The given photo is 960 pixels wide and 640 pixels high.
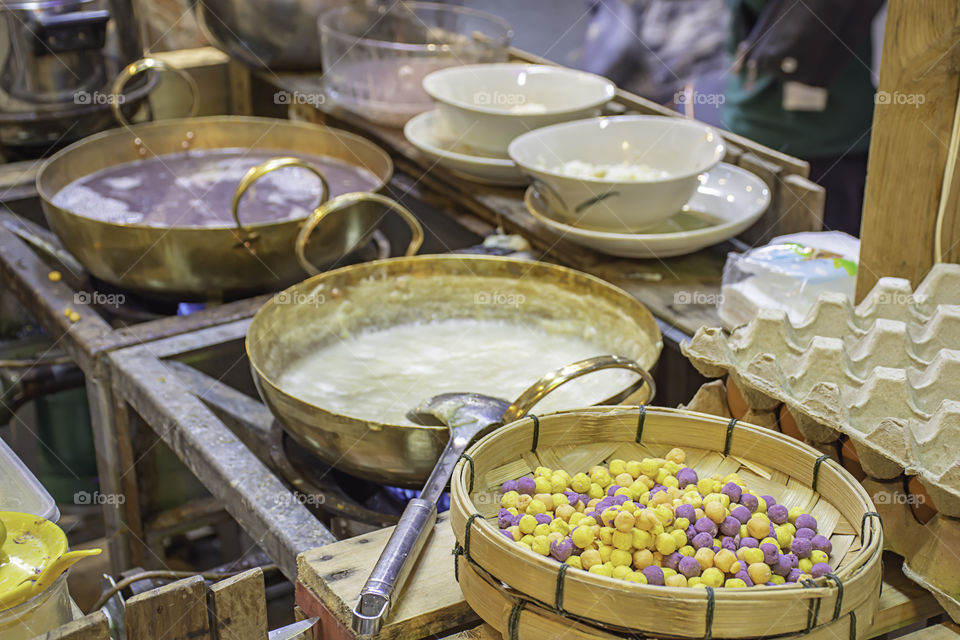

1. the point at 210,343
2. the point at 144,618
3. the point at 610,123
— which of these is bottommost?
the point at 210,343

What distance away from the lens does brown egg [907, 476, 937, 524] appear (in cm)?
103

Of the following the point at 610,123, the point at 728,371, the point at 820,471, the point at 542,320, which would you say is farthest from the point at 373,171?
the point at 820,471

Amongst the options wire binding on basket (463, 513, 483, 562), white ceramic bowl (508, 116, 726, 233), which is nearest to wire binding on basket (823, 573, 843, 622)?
wire binding on basket (463, 513, 483, 562)

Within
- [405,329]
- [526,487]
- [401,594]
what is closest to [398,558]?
[401,594]

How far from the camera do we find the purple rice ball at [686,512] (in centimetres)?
94

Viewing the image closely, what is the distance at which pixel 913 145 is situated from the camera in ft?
4.31

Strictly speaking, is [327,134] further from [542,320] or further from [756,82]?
[756,82]

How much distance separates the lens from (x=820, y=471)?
3.30 feet

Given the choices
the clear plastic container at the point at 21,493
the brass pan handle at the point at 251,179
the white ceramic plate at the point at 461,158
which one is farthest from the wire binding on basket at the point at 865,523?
the white ceramic plate at the point at 461,158

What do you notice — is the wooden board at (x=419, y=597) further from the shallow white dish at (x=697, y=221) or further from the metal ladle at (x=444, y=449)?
the shallow white dish at (x=697, y=221)

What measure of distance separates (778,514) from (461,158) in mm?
1354

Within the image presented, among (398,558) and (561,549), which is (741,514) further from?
(398,558)

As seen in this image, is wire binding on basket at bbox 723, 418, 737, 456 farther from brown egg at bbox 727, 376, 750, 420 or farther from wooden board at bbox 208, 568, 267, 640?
wooden board at bbox 208, 568, 267, 640

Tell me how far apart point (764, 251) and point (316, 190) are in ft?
3.42
